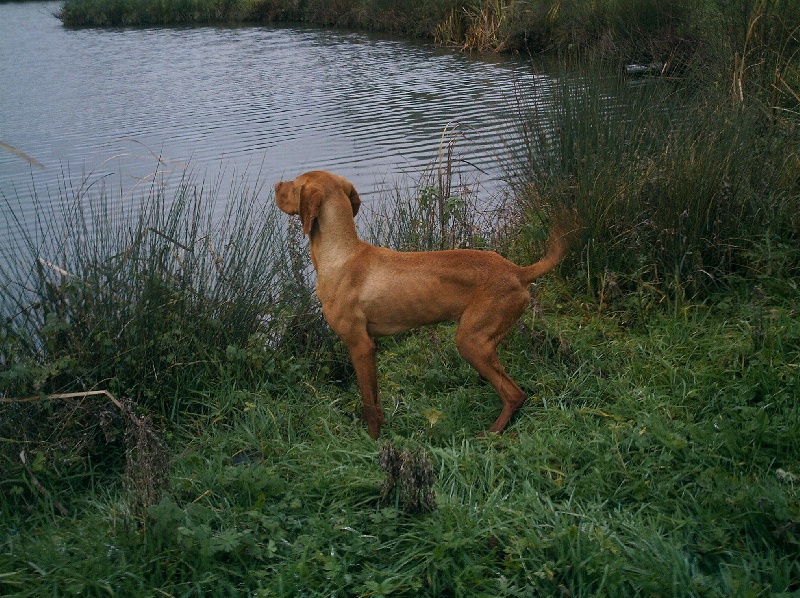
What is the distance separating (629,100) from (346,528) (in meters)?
4.63

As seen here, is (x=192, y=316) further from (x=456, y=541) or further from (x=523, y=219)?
(x=523, y=219)

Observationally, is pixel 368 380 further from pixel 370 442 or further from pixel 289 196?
pixel 289 196

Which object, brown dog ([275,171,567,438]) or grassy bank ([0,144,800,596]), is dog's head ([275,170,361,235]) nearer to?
brown dog ([275,171,567,438])

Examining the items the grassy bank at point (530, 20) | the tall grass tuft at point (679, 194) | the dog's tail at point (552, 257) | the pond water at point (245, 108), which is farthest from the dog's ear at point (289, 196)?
the grassy bank at point (530, 20)

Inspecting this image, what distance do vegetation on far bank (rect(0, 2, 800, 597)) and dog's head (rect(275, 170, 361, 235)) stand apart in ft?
2.52

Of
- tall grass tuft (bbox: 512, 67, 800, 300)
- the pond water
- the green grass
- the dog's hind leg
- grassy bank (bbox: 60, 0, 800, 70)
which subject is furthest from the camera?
the pond water

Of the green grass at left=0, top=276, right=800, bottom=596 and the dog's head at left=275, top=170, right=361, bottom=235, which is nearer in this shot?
the green grass at left=0, top=276, right=800, bottom=596

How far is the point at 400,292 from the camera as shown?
3.84 meters

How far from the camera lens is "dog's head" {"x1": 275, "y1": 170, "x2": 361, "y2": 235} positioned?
12.8 feet

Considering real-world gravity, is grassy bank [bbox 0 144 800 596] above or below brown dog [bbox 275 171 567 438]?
below

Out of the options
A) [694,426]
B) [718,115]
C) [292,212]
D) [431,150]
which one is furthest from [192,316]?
[431,150]

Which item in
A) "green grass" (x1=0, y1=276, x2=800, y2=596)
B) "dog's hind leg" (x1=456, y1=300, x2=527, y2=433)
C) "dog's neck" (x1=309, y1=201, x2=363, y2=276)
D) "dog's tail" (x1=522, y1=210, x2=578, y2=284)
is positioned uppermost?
"dog's neck" (x1=309, y1=201, x2=363, y2=276)

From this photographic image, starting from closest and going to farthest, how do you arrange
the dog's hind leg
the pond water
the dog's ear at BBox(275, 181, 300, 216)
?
1. the dog's hind leg
2. the dog's ear at BBox(275, 181, 300, 216)
3. the pond water

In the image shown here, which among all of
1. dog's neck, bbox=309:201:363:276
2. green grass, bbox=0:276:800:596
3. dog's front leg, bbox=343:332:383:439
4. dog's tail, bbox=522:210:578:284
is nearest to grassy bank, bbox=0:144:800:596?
green grass, bbox=0:276:800:596
